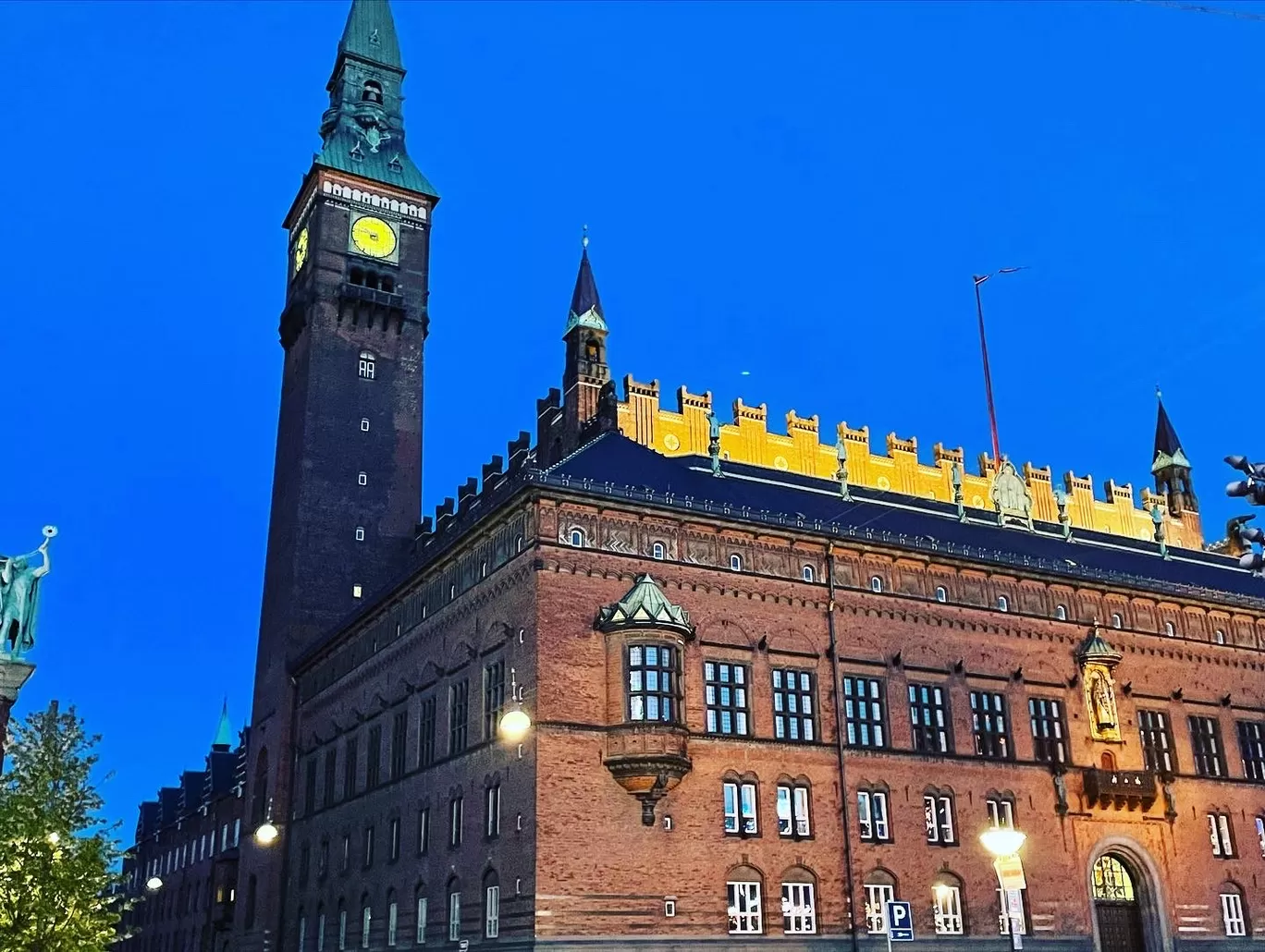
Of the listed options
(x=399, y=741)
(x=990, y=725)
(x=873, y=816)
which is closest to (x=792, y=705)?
(x=873, y=816)

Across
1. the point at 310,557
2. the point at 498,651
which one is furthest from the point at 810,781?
the point at 310,557

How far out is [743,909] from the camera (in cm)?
4488

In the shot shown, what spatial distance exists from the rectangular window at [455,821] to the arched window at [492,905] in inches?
112

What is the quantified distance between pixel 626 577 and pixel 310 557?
28589 mm

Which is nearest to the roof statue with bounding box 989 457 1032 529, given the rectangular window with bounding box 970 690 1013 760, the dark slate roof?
the dark slate roof

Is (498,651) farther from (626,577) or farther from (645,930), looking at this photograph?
(645,930)

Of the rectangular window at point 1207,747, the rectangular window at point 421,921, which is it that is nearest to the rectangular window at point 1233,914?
the rectangular window at point 1207,747

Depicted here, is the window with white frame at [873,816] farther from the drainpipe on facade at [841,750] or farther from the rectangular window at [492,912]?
the rectangular window at [492,912]

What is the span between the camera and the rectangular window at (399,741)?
5488 cm

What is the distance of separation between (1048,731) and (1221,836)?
9.70m

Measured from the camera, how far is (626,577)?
47.2 meters

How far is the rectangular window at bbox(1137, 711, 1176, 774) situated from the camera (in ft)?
183

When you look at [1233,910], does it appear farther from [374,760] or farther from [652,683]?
[374,760]

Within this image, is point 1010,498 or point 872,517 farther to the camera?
point 1010,498
